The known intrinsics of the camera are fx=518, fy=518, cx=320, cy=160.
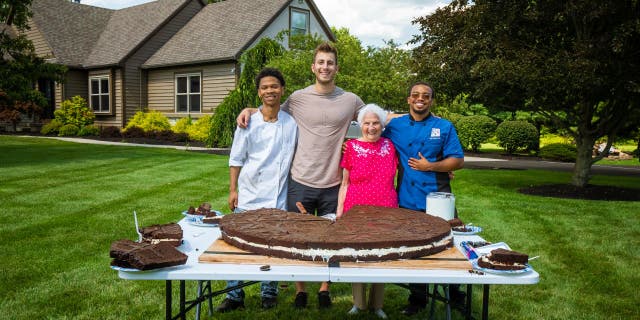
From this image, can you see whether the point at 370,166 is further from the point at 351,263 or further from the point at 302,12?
the point at 302,12

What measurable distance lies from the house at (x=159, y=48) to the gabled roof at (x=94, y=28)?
1.9 inches

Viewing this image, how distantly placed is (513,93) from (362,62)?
6.49 m

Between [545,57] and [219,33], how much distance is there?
16352 millimetres

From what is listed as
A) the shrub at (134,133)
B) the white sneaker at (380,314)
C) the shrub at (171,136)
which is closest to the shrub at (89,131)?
the shrub at (134,133)

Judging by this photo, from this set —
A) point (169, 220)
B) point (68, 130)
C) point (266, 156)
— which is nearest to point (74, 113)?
point (68, 130)

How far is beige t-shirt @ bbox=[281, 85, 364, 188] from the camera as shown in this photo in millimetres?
3635

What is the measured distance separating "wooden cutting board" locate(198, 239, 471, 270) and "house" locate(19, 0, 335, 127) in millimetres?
18583

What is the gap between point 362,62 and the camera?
54.1 feet

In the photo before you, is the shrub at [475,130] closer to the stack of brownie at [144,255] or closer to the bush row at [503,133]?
the bush row at [503,133]

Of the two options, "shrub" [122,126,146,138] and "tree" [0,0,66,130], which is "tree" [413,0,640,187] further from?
"shrub" [122,126,146,138]

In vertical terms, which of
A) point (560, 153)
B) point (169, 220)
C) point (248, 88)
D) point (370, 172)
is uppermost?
point (248, 88)

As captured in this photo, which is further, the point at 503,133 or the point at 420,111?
the point at 503,133

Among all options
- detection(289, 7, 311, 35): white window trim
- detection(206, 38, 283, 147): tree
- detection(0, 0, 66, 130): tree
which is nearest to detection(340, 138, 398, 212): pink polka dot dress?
detection(206, 38, 283, 147): tree

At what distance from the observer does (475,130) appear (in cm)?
2238
